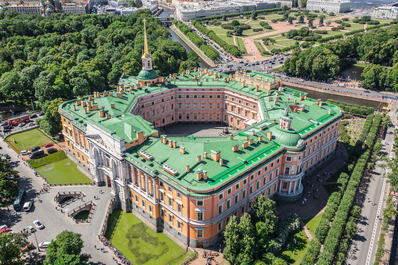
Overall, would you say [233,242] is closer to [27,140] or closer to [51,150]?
[51,150]

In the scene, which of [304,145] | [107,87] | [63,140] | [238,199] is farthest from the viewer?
[107,87]

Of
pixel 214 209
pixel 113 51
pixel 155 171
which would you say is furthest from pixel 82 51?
pixel 214 209

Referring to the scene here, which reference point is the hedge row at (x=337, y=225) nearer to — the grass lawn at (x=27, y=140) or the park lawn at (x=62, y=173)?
the park lawn at (x=62, y=173)

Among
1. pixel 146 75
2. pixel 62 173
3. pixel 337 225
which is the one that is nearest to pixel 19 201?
pixel 62 173

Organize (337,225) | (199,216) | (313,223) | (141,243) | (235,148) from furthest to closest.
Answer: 1. (313,223)
2. (235,148)
3. (141,243)
4. (337,225)
5. (199,216)

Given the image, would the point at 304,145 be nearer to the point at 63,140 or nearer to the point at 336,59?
the point at 63,140

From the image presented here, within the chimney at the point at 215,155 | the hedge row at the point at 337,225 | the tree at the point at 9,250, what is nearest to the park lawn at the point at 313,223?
the hedge row at the point at 337,225
